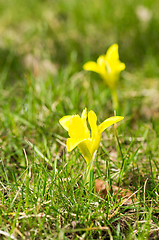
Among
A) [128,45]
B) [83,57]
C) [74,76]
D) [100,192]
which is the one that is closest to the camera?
[100,192]

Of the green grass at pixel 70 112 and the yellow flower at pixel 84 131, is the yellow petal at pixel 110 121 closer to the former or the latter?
the yellow flower at pixel 84 131

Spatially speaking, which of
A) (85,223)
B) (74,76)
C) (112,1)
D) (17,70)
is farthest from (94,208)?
(112,1)

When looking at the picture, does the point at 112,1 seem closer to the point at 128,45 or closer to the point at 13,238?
the point at 128,45

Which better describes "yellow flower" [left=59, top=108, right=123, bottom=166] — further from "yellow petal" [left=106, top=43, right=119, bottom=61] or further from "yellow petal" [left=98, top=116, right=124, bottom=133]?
"yellow petal" [left=106, top=43, right=119, bottom=61]

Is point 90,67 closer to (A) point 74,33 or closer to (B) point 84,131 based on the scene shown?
(B) point 84,131

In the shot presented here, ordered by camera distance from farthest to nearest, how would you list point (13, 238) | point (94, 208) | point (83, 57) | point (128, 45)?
1. point (128, 45)
2. point (83, 57)
3. point (94, 208)
4. point (13, 238)
